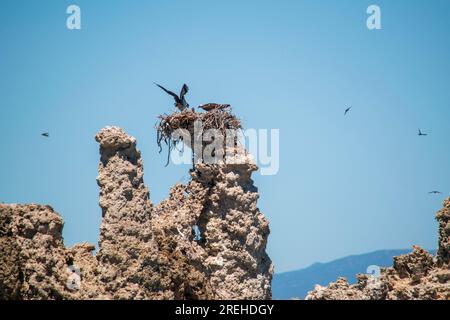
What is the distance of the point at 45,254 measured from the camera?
15.7 meters

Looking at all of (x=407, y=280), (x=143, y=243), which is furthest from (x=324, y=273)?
(x=143, y=243)

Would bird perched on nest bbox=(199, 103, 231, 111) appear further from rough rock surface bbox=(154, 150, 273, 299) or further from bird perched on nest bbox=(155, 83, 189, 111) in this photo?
rough rock surface bbox=(154, 150, 273, 299)

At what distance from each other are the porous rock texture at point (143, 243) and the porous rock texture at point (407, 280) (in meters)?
1.67

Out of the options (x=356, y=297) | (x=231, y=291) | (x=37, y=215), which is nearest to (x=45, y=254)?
(x=37, y=215)

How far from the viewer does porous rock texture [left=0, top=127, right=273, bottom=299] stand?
15.6 metres

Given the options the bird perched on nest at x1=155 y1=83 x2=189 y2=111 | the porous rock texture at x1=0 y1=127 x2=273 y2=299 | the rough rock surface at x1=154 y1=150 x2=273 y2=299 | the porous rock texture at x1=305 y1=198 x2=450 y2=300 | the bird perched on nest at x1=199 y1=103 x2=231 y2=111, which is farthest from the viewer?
the bird perched on nest at x1=155 y1=83 x2=189 y2=111

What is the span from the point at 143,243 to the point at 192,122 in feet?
11.7

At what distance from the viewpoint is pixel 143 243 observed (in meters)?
16.2

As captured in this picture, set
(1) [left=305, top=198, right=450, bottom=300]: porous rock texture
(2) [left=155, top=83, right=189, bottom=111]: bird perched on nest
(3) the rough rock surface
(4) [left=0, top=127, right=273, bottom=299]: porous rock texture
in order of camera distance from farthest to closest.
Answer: (2) [left=155, top=83, right=189, bottom=111]: bird perched on nest → (3) the rough rock surface → (1) [left=305, top=198, right=450, bottom=300]: porous rock texture → (4) [left=0, top=127, right=273, bottom=299]: porous rock texture

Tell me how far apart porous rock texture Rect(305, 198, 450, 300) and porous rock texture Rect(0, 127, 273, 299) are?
1.67m

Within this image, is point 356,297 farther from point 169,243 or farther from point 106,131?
point 106,131

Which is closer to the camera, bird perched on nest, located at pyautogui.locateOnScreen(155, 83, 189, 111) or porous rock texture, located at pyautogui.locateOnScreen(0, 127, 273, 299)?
porous rock texture, located at pyautogui.locateOnScreen(0, 127, 273, 299)

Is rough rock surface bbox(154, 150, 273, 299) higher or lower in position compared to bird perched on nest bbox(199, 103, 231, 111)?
lower

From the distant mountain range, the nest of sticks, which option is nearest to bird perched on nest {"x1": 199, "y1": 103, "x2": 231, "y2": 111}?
the nest of sticks
